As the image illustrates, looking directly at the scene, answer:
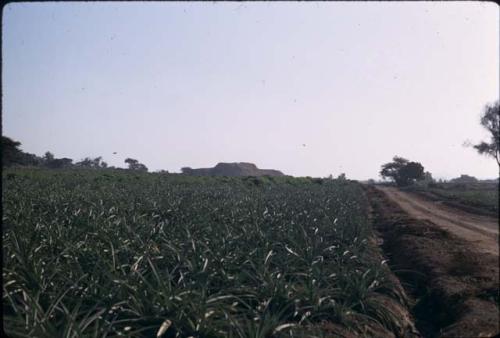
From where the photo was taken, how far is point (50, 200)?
11836 millimetres

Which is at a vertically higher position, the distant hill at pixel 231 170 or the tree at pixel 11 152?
the distant hill at pixel 231 170

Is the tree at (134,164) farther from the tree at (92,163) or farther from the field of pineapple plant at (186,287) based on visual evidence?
the field of pineapple plant at (186,287)

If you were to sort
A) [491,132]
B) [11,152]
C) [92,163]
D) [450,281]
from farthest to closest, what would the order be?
1. [92,163]
2. [11,152]
3. [450,281]
4. [491,132]

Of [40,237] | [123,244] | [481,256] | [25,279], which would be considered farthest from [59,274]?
[481,256]

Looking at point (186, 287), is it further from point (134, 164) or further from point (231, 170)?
point (231, 170)

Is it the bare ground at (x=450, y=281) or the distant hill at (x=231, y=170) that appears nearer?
the bare ground at (x=450, y=281)

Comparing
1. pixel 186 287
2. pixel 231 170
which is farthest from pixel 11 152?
pixel 231 170

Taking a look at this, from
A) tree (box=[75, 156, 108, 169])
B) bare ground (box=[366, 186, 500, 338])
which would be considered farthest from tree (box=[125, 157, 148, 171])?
bare ground (box=[366, 186, 500, 338])

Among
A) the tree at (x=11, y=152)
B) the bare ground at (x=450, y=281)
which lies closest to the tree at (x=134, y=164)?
the tree at (x=11, y=152)

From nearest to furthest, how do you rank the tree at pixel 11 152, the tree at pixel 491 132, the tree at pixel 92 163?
the tree at pixel 491 132, the tree at pixel 11 152, the tree at pixel 92 163

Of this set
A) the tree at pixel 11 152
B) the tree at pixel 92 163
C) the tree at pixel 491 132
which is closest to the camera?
the tree at pixel 491 132

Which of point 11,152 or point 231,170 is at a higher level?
point 231,170

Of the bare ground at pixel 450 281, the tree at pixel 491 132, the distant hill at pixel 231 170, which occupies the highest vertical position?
the distant hill at pixel 231 170

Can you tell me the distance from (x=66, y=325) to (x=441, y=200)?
28097 mm
